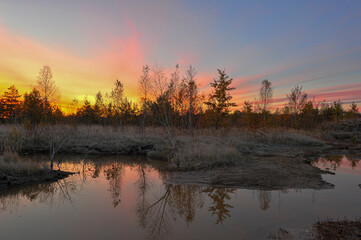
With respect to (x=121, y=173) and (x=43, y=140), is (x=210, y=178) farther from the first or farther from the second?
(x=43, y=140)

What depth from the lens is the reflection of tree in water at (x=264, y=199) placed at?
565 centimetres

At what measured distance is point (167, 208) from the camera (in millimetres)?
5832

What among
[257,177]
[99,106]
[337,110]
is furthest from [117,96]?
[337,110]

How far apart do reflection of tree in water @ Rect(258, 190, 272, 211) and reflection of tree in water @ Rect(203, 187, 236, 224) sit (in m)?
0.89

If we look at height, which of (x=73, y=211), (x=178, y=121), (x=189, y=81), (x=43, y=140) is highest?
(x=189, y=81)

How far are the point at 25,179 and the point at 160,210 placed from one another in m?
5.83

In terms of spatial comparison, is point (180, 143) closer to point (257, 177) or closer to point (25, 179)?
point (257, 177)

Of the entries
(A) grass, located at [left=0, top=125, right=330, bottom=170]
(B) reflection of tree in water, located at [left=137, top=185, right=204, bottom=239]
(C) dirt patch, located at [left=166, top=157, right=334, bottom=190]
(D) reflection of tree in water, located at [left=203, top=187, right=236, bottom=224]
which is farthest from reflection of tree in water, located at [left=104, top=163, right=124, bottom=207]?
(D) reflection of tree in water, located at [left=203, top=187, right=236, bottom=224]

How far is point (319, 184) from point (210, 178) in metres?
3.98

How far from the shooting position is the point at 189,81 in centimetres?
1866

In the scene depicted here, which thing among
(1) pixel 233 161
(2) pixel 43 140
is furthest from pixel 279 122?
(2) pixel 43 140

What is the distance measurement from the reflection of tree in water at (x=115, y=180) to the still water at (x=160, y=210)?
36mm

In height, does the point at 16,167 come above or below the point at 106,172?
above

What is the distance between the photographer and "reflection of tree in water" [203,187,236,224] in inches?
207
